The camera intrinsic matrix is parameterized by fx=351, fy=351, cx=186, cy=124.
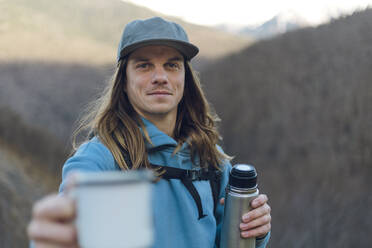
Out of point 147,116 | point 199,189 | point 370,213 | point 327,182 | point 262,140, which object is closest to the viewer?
point 199,189

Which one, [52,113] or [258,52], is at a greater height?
[258,52]

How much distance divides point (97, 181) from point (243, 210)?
3.40 ft

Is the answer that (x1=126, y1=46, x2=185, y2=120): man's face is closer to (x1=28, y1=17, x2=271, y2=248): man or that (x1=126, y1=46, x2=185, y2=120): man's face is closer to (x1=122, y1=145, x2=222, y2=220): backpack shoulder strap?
(x1=28, y1=17, x2=271, y2=248): man

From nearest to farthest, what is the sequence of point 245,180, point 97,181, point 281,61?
point 97,181 < point 245,180 < point 281,61

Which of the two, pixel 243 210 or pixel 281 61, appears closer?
pixel 243 210

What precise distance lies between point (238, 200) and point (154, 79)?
2.33ft

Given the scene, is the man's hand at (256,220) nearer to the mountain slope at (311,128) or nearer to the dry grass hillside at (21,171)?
the mountain slope at (311,128)

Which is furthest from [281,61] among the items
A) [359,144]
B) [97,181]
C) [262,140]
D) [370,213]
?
[97,181]

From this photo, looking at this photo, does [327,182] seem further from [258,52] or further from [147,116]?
[258,52]

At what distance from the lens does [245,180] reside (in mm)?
1544

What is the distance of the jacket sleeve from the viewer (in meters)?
1.39

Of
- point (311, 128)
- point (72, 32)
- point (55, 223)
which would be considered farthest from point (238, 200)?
point (72, 32)

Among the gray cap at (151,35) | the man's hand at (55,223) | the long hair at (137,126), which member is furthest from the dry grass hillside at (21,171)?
the man's hand at (55,223)

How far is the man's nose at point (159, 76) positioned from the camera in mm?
1746
